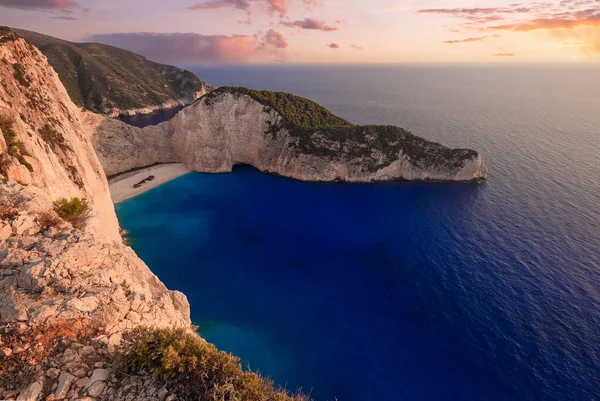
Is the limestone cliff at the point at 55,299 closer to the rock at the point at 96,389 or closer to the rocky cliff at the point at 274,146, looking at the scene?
the rock at the point at 96,389

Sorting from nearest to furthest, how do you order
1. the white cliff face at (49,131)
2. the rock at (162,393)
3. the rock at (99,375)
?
the rock at (99,375) → the rock at (162,393) → the white cliff face at (49,131)

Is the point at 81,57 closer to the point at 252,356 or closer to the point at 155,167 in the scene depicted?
the point at 155,167

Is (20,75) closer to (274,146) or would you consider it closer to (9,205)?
(9,205)

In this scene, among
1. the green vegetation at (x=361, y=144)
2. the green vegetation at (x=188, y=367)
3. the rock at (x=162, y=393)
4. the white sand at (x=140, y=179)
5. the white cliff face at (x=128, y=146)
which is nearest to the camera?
the rock at (x=162, y=393)

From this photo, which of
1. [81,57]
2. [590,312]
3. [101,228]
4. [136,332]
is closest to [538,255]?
[590,312]

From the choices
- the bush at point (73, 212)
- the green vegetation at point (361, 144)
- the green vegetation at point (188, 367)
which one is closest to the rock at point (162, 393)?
the green vegetation at point (188, 367)

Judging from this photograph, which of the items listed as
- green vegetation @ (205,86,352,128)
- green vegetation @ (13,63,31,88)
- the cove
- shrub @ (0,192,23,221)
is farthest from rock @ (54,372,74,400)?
green vegetation @ (205,86,352,128)

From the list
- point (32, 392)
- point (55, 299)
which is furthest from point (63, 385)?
point (55, 299)
